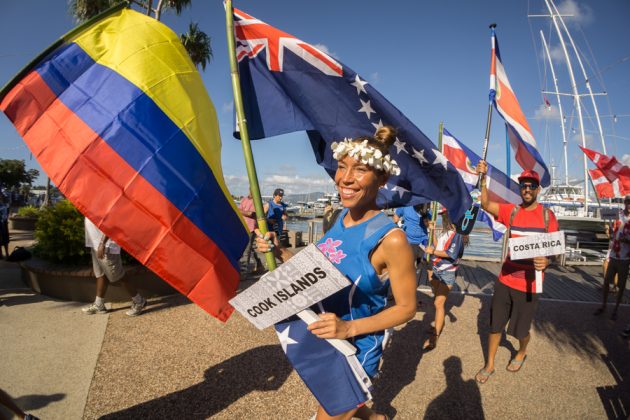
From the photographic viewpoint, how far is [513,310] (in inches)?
160

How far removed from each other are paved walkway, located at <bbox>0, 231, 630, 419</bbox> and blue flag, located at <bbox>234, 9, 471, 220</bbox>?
8.31ft

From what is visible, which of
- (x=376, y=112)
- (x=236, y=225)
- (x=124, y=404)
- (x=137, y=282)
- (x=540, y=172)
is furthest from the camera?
(x=137, y=282)

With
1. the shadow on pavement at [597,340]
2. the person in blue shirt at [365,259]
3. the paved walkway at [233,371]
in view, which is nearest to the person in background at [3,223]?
the paved walkway at [233,371]

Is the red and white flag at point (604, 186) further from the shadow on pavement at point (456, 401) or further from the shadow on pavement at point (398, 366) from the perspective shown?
the shadow on pavement at point (456, 401)

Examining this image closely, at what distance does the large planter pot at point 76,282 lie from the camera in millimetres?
5621

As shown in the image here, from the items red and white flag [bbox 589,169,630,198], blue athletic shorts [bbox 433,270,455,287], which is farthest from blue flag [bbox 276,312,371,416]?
red and white flag [bbox 589,169,630,198]

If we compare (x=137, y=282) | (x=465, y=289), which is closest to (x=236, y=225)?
(x=137, y=282)

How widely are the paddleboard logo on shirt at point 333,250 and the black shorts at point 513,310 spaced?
3.05 meters

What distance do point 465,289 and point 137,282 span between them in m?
7.23

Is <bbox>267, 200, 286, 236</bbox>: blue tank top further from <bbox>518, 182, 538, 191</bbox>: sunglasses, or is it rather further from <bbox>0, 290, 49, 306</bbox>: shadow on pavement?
<bbox>518, 182, 538, 191</bbox>: sunglasses

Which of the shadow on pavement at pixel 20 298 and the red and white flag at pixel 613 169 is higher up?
the red and white flag at pixel 613 169

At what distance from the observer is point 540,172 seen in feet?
13.8

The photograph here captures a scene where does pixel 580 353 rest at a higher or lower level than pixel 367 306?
lower

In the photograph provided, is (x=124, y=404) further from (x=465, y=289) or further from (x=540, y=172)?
(x=465, y=289)
